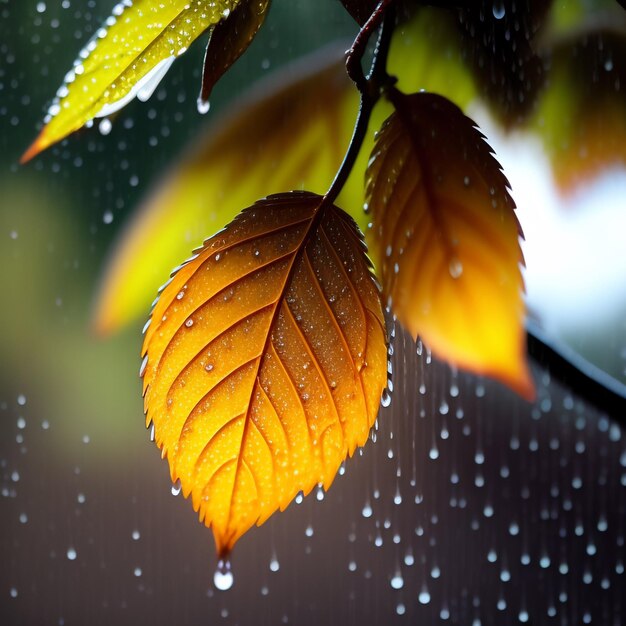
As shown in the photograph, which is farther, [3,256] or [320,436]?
[3,256]

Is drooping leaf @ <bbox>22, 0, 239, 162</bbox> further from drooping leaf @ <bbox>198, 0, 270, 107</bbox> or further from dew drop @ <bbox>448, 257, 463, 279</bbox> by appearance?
dew drop @ <bbox>448, 257, 463, 279</bbox>

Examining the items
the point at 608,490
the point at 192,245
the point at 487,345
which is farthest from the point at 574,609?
the point at 192,245

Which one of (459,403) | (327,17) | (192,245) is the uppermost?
(327,17)

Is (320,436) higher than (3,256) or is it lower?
lower

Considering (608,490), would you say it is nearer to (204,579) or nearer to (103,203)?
(204,579)

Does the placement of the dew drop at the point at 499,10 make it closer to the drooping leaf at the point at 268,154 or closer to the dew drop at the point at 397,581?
the drooping leaf at the point at 268,154
